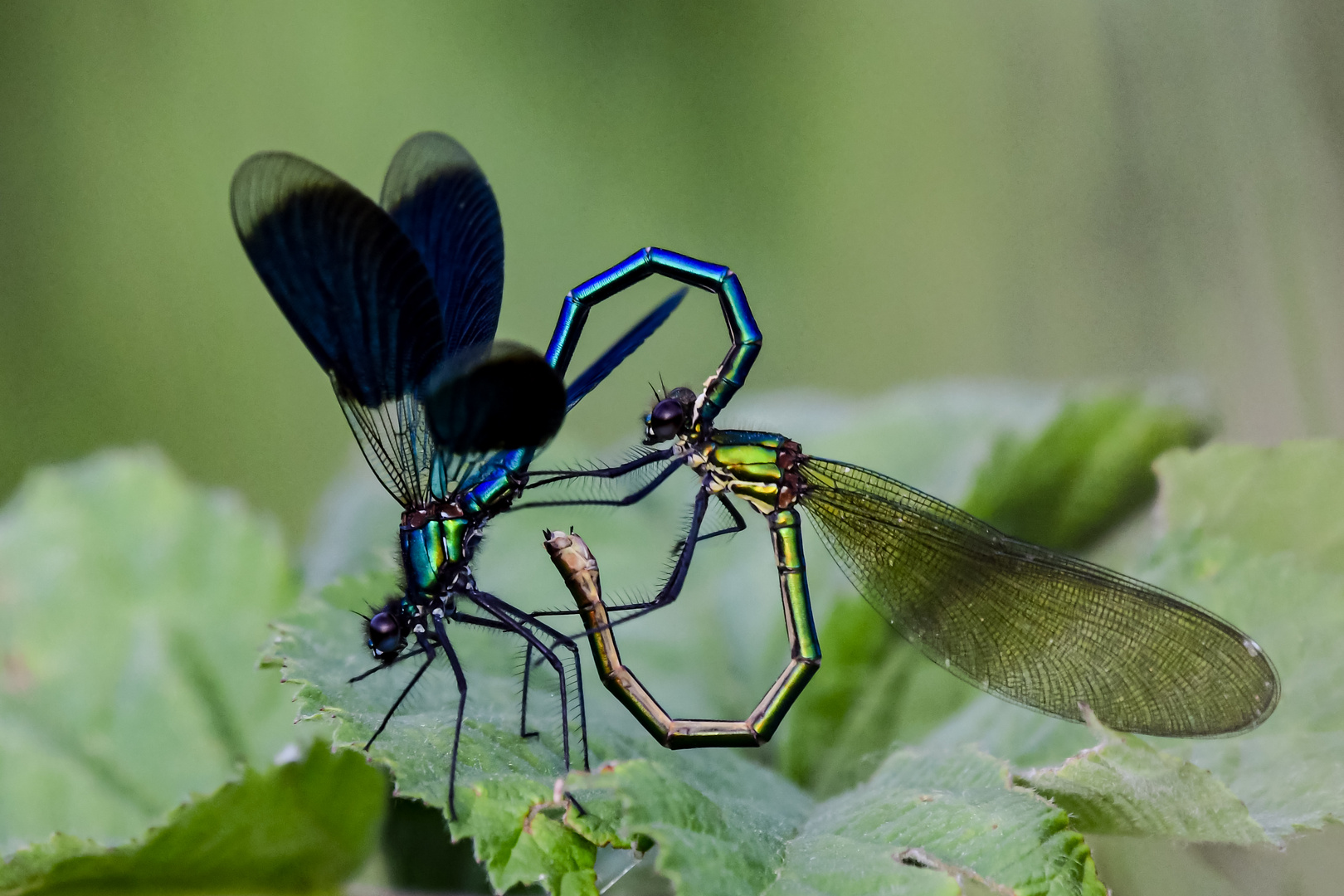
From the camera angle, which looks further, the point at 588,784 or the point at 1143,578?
the point at 1143,578

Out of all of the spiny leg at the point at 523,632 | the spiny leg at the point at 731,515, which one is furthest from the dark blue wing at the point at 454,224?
the spiny leg at the point at 731,515

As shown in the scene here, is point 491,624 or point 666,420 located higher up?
point 666,420

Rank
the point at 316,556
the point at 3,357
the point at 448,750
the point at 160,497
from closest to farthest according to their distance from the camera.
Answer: the point at 448,750, the point at 160,497, the point at 316,556, the point at 3,357

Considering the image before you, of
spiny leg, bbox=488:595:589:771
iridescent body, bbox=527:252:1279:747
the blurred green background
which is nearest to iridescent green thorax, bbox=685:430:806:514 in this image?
iridescent body, bbox=527:252:1279:747

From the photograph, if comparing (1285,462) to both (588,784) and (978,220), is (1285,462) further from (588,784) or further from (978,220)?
(978,220)

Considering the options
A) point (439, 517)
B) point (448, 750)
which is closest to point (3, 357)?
point (439, 517)

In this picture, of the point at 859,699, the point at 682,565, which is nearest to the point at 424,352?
the point at 682,565

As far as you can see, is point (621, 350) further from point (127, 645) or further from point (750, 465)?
point (127, 645)
